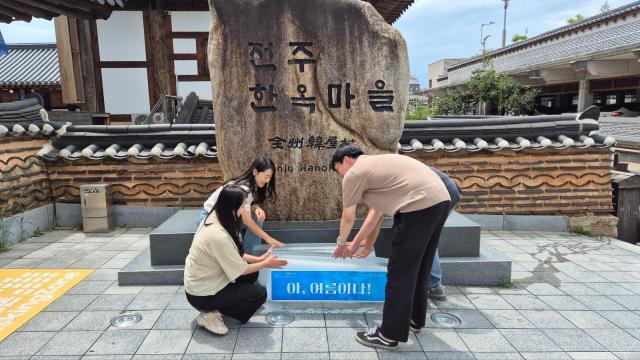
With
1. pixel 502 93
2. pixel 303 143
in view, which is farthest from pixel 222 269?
pixel 502 93

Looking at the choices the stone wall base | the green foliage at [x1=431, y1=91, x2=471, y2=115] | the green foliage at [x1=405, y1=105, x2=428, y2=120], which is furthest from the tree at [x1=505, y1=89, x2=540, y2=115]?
the stone wall base

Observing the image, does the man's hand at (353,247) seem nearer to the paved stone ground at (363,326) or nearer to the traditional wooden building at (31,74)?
the paved stone ground at (363,326)

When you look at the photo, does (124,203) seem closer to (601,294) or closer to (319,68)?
(319,68)

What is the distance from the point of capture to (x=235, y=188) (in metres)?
3.24

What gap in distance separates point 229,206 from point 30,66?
1978 centimetres

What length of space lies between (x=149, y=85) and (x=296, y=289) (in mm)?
9697

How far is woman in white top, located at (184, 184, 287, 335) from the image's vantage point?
324 cm

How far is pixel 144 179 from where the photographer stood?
6.67 metres

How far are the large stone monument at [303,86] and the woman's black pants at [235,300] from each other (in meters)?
1.63

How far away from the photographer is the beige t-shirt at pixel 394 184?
9.96 ft

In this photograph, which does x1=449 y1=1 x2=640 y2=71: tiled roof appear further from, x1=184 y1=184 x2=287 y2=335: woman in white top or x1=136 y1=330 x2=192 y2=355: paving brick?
x1=136 y1=330 x2=192 y2=355: paving brick

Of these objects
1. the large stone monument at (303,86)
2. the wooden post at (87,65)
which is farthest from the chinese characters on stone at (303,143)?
the wooden post at (87,65)

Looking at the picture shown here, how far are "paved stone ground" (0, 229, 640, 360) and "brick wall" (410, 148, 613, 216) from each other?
5.48ft

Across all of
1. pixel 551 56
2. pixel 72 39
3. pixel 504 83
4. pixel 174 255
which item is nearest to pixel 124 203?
pixel 174 255
